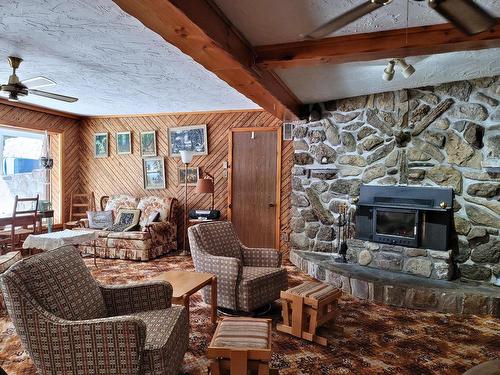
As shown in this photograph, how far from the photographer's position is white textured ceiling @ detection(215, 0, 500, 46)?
2232 millimetres

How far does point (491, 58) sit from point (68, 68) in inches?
162

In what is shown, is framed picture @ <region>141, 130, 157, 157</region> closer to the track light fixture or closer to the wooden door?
the wooden door

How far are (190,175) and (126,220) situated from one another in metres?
1.33

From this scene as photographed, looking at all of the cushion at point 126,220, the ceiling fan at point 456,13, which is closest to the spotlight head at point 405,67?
the ceiling fan at point 456,13

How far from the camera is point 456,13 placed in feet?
5.49

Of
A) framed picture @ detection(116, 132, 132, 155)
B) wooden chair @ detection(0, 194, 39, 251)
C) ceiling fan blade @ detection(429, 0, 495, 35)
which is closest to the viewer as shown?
ceiling fan blade @ detection(429, 0, 495, 35)

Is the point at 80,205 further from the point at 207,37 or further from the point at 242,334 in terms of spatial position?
the point at 242,334

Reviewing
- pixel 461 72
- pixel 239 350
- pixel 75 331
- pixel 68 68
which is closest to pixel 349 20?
pixel 239 350

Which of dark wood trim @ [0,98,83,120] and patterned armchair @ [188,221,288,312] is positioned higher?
dark wood trim @ [0,98,83,120]

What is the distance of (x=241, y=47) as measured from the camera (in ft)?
9.02

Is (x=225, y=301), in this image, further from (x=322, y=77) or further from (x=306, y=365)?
(x=322, y=77)

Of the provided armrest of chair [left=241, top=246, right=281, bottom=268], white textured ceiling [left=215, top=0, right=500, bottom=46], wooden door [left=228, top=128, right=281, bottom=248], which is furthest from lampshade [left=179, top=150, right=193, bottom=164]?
white textured ceiling [left=215, top=0, right=500, bottom=46]

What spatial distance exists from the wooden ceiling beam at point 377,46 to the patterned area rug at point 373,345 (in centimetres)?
225

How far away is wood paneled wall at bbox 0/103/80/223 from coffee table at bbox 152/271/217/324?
4.66m
